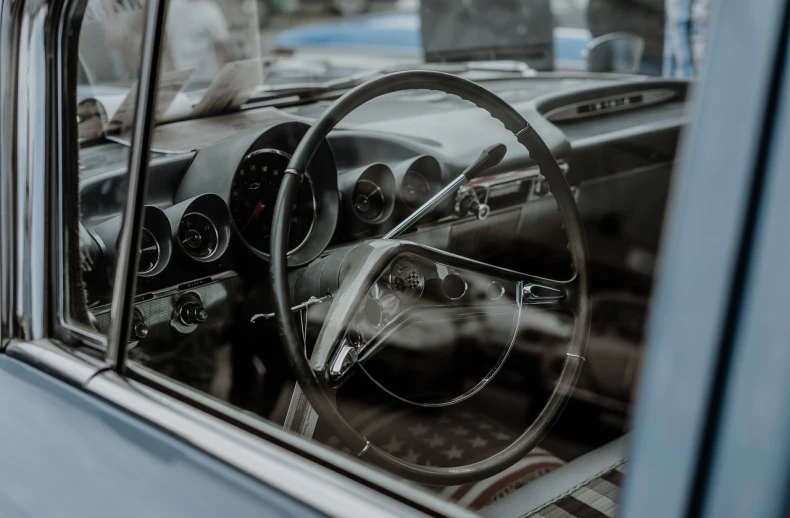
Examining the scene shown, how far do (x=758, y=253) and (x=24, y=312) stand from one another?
1080mm

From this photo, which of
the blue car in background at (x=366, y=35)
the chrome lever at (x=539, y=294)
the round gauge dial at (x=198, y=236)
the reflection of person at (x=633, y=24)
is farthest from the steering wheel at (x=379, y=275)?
the blue car in background at (x=366, y=35)

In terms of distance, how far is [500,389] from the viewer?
175cm

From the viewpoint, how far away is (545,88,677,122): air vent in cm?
279

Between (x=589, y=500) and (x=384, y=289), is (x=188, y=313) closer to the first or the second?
(x=384, y=289)

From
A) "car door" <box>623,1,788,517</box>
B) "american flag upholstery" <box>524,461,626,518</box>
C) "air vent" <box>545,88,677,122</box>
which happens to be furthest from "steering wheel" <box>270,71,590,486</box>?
"air vent" <box>545,88,677,122</box>

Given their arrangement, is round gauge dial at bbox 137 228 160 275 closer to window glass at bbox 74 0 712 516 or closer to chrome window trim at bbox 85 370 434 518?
window glass at bbox 74 0 712 516

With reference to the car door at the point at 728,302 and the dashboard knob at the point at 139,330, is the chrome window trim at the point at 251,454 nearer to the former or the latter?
the dashboard knob at the point at 139,330

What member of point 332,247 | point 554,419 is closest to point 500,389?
point 554,419

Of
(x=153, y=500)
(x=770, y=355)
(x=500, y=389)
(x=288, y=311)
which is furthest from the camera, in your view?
(x=500, y=389)

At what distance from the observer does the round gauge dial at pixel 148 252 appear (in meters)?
1.38

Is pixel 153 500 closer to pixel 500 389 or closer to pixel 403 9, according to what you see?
pixel 500 389

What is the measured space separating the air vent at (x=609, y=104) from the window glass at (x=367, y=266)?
1.11 ft

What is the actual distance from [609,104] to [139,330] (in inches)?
85.8

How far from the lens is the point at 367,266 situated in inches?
53.0
